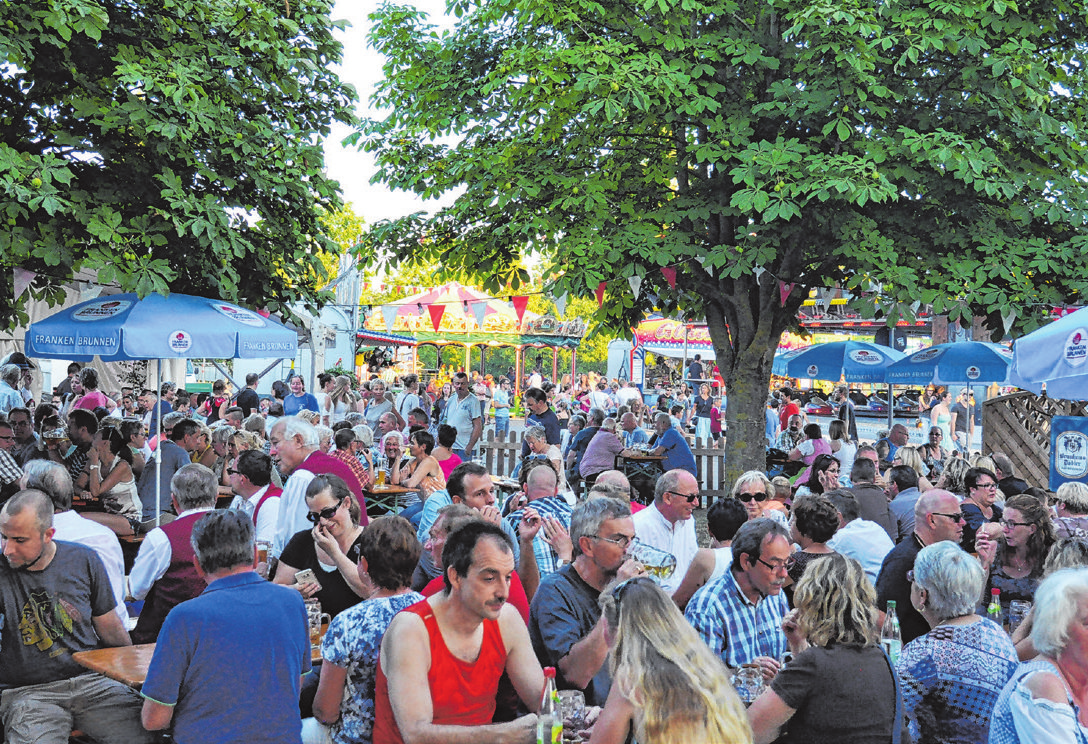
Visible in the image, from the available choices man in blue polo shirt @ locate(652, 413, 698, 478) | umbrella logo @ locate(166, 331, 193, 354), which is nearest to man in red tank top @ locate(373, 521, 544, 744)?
umbrella logo @ locate(166, 331, 193, 354)

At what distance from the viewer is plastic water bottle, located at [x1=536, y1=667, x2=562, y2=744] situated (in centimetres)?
327

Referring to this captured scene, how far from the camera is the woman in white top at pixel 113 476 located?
8.36m

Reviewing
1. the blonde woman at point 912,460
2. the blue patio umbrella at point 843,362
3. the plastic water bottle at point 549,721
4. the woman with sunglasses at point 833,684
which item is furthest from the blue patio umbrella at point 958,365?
the plastic water bottle at point 549,721

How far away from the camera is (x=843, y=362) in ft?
44.5

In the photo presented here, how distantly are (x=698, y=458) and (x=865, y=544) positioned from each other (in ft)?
34.0

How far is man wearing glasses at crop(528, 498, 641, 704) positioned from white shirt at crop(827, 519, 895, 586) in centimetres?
254

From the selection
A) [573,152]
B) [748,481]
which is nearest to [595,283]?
[573,152]

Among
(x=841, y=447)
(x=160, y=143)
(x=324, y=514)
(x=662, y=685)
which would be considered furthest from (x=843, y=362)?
(x=662, y=685)

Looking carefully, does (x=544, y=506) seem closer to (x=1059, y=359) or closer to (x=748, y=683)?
(x=748, y=683)

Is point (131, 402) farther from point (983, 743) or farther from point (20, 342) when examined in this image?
point (983, 743)

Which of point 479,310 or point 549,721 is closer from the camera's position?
point 549,721

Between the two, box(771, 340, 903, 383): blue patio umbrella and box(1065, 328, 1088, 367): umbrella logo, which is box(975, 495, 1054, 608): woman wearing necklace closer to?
box(1065, 328, 1088, 367): umbrella logo

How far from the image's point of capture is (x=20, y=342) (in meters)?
15.3

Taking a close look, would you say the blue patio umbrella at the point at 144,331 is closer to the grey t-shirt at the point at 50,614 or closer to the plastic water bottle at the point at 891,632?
the grey t-shirt at the point at 50,614
